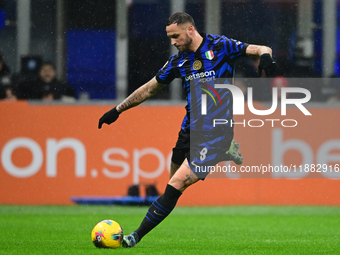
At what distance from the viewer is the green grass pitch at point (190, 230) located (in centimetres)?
523

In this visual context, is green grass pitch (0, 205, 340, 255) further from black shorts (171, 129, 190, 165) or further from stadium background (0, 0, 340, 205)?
black shorts (171, 129, 190, 165)

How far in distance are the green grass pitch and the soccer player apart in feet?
1.30

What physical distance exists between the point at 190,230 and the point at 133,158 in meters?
2.51

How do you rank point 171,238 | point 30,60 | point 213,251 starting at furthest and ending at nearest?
1. point 30,60
2. point 171,238
3. point 213,251

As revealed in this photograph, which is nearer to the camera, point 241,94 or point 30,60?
point 241,94

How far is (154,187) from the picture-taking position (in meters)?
8.88

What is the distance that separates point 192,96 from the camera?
17.4 feet

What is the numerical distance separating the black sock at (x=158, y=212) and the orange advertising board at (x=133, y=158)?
379 centimetres

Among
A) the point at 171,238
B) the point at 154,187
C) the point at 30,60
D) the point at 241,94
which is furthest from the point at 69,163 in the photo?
the point at 171,238

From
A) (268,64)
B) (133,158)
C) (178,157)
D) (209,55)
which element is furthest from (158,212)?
(133,158)

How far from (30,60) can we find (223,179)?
3.63 m

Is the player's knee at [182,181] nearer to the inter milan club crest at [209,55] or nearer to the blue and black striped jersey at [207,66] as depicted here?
the blue and black striped jersey at [207,66]

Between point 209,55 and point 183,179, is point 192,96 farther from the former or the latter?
point 183,179

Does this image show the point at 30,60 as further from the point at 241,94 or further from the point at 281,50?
the point at 281,50
